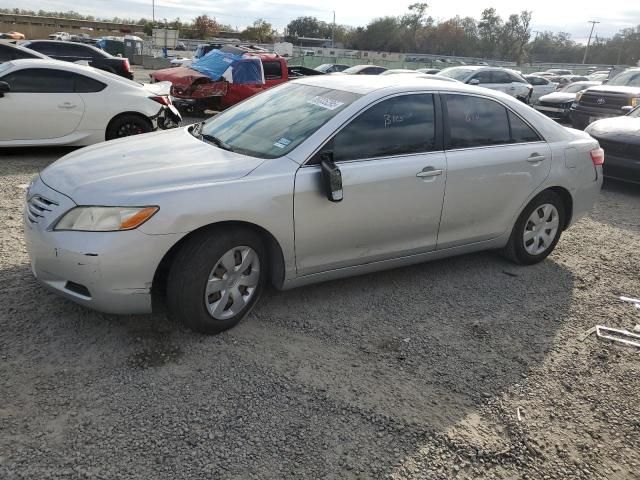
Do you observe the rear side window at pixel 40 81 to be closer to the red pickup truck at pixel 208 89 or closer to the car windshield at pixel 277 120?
the car windshield at pixel 277 120

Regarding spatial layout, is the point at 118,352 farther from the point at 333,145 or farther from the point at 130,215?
the point at 333,145

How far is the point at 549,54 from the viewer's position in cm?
10206

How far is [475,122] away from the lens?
434cm

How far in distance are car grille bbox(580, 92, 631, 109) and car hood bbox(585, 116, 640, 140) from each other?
3.79m

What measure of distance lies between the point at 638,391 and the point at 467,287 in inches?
59.2

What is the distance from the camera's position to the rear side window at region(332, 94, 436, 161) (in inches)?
146

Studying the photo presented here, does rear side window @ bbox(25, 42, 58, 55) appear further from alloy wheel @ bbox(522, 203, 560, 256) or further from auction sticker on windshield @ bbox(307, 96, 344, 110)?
alloy wheel @ bbox(522, 203, 560, 256)

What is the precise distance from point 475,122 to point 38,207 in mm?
3220

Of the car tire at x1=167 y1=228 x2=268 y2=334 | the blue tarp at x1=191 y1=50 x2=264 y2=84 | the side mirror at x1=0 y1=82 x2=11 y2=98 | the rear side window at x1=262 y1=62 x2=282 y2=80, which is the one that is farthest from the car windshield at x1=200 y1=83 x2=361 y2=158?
the rear side window at x1=262 y1=62 x2=282 y2=80

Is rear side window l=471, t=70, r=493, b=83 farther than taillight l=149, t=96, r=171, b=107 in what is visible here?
Yes

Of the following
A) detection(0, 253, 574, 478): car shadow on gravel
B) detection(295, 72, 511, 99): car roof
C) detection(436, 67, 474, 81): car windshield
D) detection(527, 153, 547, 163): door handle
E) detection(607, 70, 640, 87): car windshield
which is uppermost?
detection(295, 72, 511, 99): car roof

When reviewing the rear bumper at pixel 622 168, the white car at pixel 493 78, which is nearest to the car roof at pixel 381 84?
the rear bumper at pixel 622 168

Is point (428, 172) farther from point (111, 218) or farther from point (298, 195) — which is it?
point (111, 218)

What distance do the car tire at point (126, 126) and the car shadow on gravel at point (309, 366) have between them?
14.8 ft
